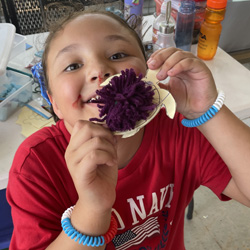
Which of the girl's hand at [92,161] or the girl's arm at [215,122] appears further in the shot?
the girl's arm at [215,122]

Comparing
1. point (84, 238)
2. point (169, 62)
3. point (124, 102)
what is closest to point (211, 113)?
point (169, 62)

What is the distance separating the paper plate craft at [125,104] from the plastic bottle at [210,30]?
78 centimetres

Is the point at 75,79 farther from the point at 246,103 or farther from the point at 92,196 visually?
the point at 246,103

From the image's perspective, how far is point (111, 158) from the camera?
0.47 metres

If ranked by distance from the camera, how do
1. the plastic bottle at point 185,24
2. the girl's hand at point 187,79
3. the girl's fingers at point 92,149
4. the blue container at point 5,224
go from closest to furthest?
the girl's fingers at point 92,149 < the girl's hand at point 187,79 < the blue container at point 5,224 < the plastic bottle at point 185,24

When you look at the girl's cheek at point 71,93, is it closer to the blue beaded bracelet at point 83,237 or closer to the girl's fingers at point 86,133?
the girl's fingers at point 86,133

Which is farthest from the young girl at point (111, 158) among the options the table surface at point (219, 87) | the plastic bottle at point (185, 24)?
the plastic bottle at point (185, 24)

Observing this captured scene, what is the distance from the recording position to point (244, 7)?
71.7 inches

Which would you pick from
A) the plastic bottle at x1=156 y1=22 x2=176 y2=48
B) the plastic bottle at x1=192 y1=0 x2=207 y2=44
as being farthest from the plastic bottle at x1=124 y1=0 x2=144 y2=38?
the plastic bottle at x1=192 y1=0 x2=207 y2=44

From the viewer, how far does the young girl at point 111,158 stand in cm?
52

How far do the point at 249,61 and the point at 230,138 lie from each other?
188cm

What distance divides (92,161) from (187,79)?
33cm

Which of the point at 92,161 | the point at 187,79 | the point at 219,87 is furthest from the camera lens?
the point at 219,87

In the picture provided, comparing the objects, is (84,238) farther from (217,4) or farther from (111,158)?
(217,4)
